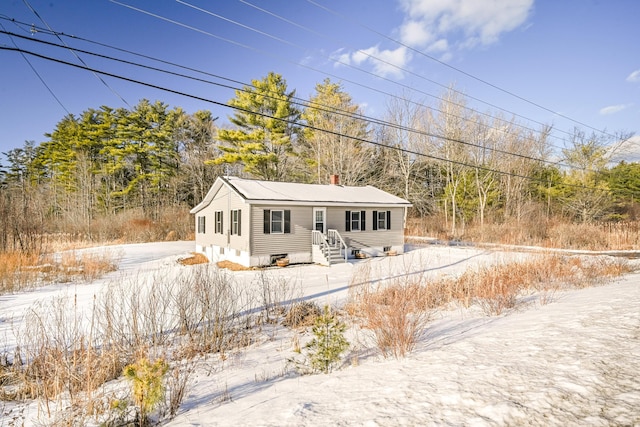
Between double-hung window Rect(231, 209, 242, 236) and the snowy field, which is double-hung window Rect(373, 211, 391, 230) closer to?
double-hung window Rect(231, 209, 242, 236)

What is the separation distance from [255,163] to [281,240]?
14354mm

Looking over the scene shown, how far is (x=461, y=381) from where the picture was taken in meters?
3.01

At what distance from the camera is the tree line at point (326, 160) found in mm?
29031

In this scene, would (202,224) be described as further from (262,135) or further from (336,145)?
(336,145)

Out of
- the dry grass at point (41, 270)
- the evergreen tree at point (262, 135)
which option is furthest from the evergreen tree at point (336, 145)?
the dry grass at point (41, 270)

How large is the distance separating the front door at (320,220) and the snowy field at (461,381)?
11658 mm

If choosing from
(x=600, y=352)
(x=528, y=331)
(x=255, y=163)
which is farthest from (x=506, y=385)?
(x=255, y=163)

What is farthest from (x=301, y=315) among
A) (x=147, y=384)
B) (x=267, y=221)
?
(x=267, y=221)

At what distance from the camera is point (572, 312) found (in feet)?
16.9

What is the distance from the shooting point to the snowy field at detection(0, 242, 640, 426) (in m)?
2.49

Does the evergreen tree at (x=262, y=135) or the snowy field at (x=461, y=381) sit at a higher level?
the evergreen tree at (x=262, y=135)

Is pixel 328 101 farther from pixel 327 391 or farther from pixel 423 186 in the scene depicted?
pixel 327 391

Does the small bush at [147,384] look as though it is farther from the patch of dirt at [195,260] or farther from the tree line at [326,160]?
the tree line at [326,160]

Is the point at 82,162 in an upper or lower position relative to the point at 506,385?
upper
